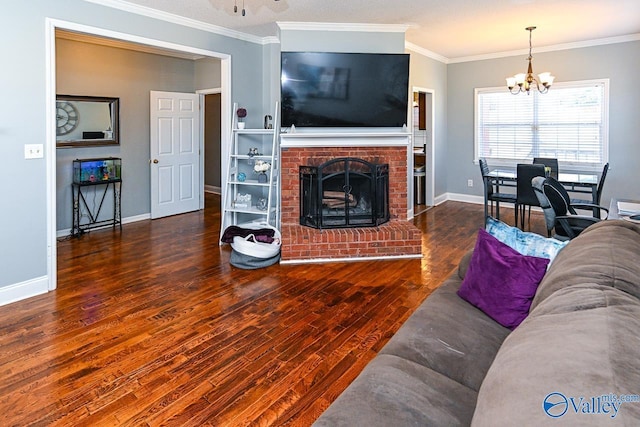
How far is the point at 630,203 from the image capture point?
3566 millimetres

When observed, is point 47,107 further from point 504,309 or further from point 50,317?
point 504,309

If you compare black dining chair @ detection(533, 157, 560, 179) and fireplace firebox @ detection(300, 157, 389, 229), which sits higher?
black dining chair @ detection(533, 157, 560, 179)

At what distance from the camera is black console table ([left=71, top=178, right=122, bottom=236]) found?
5555mm

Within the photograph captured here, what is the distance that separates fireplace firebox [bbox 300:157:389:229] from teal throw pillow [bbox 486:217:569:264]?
2616 millimetres

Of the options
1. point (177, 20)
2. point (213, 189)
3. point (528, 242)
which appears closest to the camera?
point (528, 242)

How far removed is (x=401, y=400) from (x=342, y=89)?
4105 mm

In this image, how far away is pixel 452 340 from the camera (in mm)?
1741

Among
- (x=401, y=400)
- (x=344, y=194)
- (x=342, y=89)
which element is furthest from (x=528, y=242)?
(x=342, y=89)

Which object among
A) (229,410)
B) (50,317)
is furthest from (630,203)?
(50,317)

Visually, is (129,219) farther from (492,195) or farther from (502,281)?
(502,281)

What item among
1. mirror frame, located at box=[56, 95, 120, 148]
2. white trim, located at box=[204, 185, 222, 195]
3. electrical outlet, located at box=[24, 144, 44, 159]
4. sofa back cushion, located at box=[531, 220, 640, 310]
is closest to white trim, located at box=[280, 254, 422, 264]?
electrical outlet, located at box=[24, 144, 44, 159]

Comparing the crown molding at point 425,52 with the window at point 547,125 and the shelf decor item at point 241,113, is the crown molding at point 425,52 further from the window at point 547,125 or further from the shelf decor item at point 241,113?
the shelf decor item at point 241,113

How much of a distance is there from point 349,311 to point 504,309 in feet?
4.77

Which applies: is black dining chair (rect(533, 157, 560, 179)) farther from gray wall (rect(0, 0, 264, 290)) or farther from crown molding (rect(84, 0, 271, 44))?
gray wall (rect(0, 0, 264, 290))
